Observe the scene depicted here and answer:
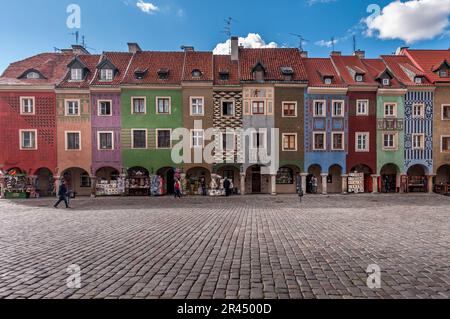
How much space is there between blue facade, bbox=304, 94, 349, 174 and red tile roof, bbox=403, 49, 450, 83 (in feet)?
29.2

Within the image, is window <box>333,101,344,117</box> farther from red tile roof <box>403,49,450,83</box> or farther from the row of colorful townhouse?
red tile roof <box>403,49,450,83</box>

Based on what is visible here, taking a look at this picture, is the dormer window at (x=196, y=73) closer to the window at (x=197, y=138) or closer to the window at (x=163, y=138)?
the window at (x=197, y=138)

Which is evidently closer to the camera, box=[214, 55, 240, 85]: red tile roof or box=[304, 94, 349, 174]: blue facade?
box=[214, 55, 240, 85]: red tile roof

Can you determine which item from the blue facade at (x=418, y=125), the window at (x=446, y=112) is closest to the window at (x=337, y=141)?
the blue facade at (x=418, y=125)

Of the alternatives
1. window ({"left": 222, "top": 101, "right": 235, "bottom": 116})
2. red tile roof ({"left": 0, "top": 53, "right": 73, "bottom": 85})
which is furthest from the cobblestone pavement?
red tile roof ({"left": 0, "top": 53, "right": 73, "bottom": 85})

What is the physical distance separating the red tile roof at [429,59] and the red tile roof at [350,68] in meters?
5.25

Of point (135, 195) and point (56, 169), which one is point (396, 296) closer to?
point (135, 195)

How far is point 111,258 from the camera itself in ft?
20.5

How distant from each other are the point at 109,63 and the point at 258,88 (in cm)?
1351

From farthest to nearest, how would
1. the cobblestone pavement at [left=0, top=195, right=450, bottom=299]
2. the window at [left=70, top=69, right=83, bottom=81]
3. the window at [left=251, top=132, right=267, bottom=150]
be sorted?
the window at [left=70, top=69, right=83, bottom=81], the window at [left=251, top=132, right=267, bottom=150], the cobblestone pavement at [left=0, top=195, right=450, bottom=299]

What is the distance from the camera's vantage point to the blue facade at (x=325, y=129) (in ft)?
78.2

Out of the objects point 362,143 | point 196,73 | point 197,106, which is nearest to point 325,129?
point 362,143

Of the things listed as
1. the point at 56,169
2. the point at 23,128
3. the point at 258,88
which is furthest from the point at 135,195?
the point at 258,88

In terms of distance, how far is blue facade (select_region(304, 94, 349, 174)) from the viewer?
78.2 ft
